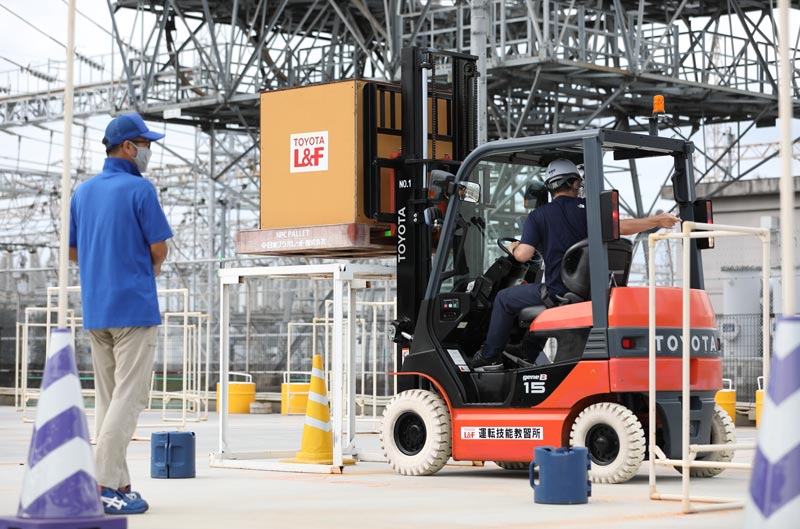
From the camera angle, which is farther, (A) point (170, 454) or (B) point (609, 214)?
(A) point (170, 454)

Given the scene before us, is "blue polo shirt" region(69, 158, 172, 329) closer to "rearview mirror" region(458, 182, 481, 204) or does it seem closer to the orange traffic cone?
"rearview mirror" region(458, 182, 481, 204)

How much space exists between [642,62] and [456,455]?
19.3m

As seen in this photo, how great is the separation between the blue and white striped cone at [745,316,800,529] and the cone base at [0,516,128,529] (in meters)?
2.60

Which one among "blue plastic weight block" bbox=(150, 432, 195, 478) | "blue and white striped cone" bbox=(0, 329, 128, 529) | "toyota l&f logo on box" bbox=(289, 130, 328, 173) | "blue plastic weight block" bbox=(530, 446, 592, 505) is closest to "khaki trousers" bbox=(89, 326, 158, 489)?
"blue and white striped cone" bbox=(0, 329, 128, 529)

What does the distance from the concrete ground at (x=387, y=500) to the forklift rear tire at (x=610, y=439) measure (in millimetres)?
178

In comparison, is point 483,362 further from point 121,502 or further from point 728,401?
point 728,401

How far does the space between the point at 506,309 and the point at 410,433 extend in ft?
4.50

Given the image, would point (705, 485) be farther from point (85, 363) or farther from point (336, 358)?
point (85, 363)

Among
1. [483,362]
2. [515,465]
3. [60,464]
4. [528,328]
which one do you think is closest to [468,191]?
[528,328]

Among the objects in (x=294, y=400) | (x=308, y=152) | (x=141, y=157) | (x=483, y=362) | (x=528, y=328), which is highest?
(x=308, y=152)

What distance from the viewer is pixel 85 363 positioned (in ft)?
108

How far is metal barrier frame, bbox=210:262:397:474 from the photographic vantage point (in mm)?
11758

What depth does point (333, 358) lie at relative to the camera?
38.7 feet

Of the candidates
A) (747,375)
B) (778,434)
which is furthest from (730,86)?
(778,434)
